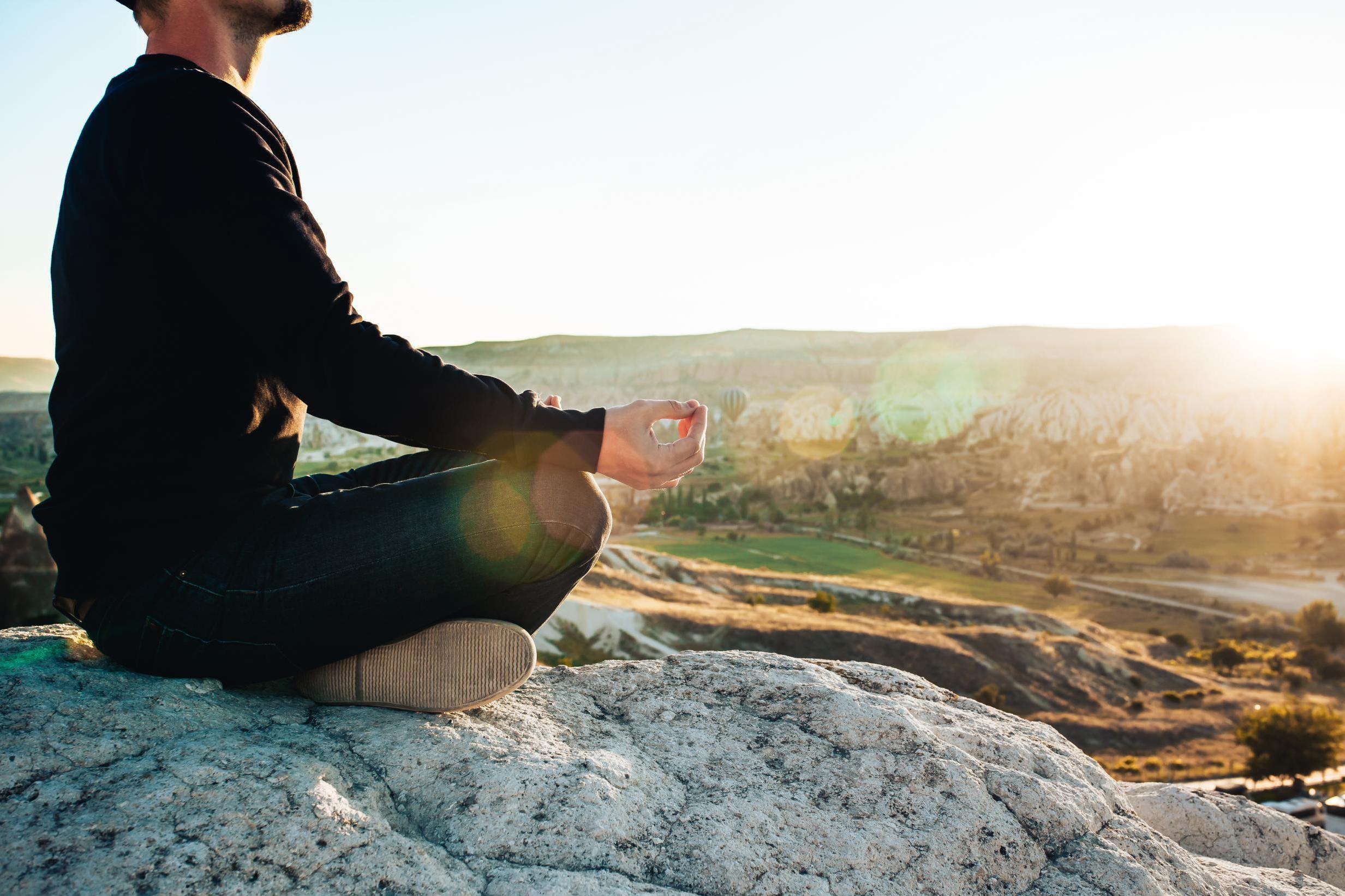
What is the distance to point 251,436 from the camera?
7.56ft

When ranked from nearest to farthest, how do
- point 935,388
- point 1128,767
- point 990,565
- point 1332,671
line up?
1. point 1128,767
2. point 1332,671
3. point 990,565
4. point 935,388

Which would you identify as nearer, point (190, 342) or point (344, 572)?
point (190, 342)

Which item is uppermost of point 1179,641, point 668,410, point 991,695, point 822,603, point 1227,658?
point 668,410

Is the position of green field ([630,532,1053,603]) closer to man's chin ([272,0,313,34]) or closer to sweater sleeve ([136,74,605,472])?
man's chin ([272,0,313,34])

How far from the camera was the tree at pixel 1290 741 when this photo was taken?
29234 mm

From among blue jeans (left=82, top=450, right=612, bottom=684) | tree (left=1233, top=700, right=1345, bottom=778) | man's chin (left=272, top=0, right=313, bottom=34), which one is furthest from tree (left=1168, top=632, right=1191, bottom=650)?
man's chin (left=272, top=0, right=313, bottom=34)

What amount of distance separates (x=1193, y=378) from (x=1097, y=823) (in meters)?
175

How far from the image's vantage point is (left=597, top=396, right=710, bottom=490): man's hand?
2.39 m

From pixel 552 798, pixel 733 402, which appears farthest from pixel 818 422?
pixel 552 798

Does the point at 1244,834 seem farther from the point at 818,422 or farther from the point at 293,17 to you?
the point at 818,422

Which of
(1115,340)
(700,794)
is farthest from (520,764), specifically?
(1115,340)

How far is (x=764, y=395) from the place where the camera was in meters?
167

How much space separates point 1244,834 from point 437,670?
11.9 ft

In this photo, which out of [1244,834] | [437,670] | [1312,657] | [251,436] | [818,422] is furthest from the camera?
[818,422]
